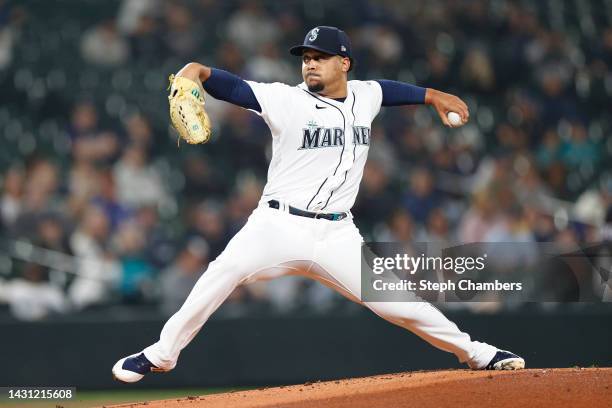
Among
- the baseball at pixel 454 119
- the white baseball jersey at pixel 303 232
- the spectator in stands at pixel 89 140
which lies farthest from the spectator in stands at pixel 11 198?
the baseball at pixel 454 119

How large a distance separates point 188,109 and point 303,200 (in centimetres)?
72

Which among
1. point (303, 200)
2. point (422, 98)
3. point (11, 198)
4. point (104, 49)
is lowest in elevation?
point (11, 198)

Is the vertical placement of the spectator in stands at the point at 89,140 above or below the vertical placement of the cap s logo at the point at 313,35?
below

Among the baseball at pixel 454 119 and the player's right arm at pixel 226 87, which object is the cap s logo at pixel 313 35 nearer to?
the player's right arm at pixel 226 87

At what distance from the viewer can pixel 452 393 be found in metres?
4.67

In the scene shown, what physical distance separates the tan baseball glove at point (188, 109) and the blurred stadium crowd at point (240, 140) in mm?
3811

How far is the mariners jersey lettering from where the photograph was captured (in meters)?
4.87

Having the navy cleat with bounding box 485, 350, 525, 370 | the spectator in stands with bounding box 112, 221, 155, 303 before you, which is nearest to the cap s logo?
the navy cleat with bounding box 485, 350, 525, 370

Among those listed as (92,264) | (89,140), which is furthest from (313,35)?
(89,140)

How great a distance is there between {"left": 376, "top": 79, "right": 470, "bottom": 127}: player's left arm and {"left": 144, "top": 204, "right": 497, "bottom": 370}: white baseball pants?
2.67 feet

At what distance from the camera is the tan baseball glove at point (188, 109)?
4.54 m

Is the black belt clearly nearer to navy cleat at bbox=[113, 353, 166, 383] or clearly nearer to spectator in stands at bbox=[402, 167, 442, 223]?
navy cleat at bbox=[113, 353, 166, 383]

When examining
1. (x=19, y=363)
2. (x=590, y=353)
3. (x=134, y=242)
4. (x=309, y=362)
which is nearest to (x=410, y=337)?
(x=309, y=362)

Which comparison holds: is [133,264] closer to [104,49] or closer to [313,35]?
[104,49]
